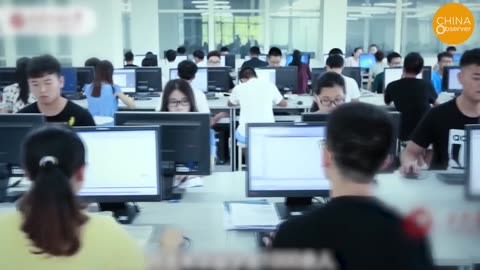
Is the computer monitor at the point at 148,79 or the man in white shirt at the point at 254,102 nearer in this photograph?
the man in white shirt at the point at 254,102

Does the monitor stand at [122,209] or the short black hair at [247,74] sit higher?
the short black hair at [247,74]

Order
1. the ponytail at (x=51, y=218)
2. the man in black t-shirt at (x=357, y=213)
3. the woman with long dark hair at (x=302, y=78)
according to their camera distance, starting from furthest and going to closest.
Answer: the woman with long dark hair at (x=302, y=78), the ponytail at (x=51, y=218), the man in black t-shirt at (x=357, y=213)

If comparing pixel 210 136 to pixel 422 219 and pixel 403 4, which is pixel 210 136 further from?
pixel 403 4

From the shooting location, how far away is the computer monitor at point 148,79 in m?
7.09

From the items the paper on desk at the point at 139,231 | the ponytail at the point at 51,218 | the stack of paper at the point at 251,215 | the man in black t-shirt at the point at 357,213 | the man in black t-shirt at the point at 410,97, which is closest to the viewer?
the man in black t-shirt at the point at 357,213

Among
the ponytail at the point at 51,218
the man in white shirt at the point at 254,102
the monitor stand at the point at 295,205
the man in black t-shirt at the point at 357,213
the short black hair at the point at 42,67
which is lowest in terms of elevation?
the monitor stand at the point at 295,205

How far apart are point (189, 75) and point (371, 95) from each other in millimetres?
Answer: 2687

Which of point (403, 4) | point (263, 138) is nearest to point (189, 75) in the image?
point (263, 138)

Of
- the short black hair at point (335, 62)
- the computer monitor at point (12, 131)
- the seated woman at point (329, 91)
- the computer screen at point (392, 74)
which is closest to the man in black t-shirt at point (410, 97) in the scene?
the short black hair at point (335, 62)

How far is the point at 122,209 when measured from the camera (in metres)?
2.37

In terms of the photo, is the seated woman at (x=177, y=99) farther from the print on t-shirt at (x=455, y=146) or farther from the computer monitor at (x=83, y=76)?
the computer monitor at (x=83, y=76)

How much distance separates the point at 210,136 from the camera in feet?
8.37

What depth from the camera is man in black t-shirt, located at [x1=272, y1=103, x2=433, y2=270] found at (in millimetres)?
525

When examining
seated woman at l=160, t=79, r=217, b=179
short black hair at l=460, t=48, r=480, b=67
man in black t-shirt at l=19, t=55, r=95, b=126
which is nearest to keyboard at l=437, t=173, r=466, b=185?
short black hair at l=460, t=48, r=480, b=67
